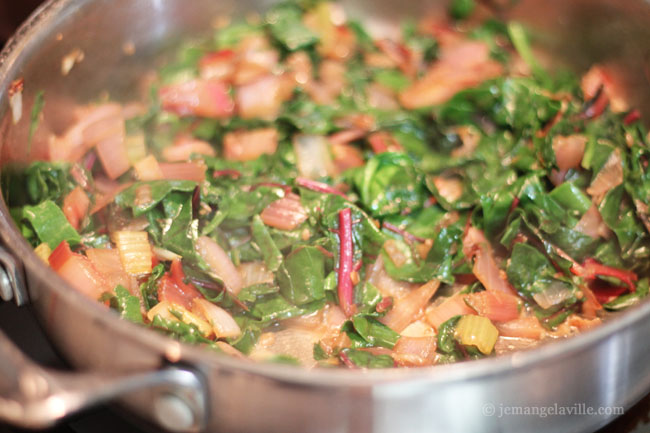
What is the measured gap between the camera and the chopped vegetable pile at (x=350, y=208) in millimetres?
2328

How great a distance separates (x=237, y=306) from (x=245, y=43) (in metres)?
1.60

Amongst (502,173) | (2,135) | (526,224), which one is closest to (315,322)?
(526,224)

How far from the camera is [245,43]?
344 cm

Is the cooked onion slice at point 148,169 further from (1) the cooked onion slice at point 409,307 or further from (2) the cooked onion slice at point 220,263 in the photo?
(1) the cooked onion slice at point 409,307

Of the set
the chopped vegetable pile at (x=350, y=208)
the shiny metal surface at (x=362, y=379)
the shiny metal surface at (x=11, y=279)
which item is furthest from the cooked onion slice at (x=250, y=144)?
the shiny metal surface at (x=11, y=279)

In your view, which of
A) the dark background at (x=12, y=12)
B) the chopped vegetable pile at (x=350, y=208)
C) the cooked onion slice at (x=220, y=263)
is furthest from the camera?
the dark background at (x=12, y=12)

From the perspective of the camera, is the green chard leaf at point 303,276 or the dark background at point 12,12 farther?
the dark background at point 12,12

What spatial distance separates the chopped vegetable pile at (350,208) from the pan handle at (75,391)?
48 cm

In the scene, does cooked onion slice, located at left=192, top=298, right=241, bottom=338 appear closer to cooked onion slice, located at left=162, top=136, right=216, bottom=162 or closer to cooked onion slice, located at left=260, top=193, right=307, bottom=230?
cooked onion slice, located at left=260, top=193, right=307, bottom=230

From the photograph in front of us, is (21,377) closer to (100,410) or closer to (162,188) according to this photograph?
(100,410)

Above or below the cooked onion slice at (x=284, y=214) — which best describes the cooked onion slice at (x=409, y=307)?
below

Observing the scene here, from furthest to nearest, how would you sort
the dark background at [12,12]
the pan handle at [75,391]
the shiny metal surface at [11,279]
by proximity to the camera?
the dark background at [12,12], the shiny metal surface at [11,279], the pan handle at [75,391]

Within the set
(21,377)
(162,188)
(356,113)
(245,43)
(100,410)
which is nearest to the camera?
(21,377)

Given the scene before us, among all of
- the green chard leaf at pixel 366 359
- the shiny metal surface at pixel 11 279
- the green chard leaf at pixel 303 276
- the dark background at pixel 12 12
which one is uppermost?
the dark background at pixel 12 12
